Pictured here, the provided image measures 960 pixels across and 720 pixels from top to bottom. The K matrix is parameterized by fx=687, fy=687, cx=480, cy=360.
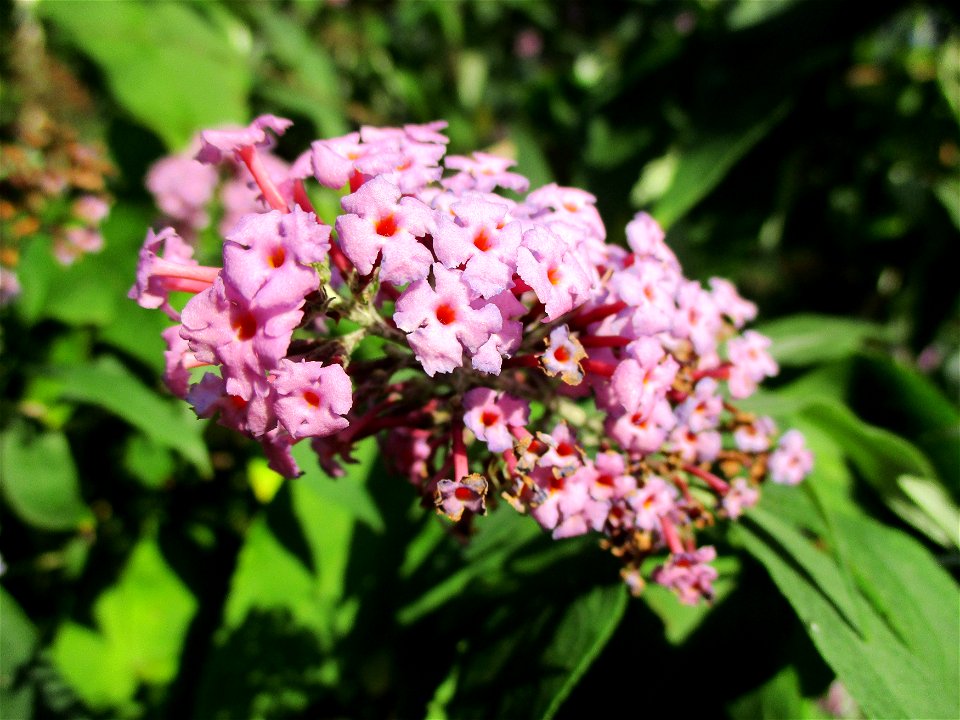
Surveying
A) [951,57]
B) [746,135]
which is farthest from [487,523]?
[951,57]

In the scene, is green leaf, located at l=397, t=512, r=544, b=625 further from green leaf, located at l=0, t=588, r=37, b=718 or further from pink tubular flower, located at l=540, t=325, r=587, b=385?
green leaf, located at l=0, t=588, r=37, b=718

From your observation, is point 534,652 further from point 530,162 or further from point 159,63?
point 159,63

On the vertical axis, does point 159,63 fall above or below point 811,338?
above

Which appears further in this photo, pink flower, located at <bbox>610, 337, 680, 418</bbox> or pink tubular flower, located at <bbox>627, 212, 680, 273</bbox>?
pink tubular flower, located at <bbox>627, 212, 680, 273</bbox>

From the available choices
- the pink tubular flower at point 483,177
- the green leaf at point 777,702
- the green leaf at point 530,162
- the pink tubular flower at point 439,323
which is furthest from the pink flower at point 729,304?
the green leaf at point 530,162

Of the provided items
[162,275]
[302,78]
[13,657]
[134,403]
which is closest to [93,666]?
[13,657]

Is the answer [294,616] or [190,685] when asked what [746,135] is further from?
[190,685]

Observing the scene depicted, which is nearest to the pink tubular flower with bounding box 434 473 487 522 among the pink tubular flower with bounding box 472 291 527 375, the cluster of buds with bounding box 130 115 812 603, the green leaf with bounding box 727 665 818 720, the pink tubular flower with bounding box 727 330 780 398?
the cluster of buds with bounding box 130 115 812 603
